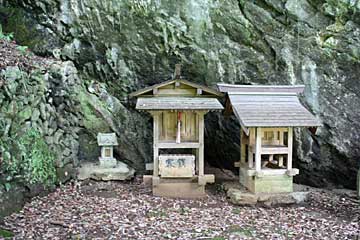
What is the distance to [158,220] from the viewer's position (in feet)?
23.8

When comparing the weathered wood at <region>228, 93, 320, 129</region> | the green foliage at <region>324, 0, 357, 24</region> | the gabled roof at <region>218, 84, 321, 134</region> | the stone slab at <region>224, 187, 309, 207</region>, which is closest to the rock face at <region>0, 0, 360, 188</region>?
the green foliage at <region>324, 0, 357, 24</region>

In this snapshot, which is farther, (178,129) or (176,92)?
(176,92)

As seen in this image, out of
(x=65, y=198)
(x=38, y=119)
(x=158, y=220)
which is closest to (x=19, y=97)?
(x=38, y=119)

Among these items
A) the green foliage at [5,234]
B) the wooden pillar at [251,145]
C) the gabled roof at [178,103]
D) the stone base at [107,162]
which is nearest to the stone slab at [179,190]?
the wooden pillar at [251,145]

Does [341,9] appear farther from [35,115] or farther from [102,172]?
[35,115]

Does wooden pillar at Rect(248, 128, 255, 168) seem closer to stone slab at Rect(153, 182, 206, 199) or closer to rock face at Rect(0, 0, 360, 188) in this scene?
stone slab at Rect(153, 182, 206, 199)

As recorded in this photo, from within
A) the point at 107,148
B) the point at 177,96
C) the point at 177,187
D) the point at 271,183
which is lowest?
the point at 177,187

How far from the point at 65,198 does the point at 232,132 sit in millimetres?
4723

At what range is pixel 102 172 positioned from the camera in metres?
9.48

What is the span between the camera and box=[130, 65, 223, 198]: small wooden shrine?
341 inches

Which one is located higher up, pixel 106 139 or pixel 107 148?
pixel 106 139

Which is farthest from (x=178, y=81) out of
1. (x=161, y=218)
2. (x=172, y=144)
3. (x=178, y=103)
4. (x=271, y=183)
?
(x=161, y=218)

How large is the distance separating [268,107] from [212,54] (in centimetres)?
254

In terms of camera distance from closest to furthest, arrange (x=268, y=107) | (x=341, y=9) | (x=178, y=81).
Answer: (x=268, y=107)
(x=178, y=81)
(x=341, y=9)
